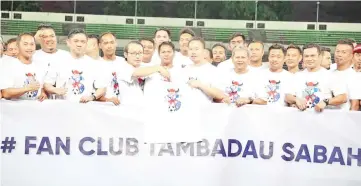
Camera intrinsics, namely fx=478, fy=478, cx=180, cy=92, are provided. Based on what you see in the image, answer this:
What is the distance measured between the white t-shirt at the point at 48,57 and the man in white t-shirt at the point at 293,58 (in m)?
1.52

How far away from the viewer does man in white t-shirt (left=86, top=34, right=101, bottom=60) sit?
3.32 meters

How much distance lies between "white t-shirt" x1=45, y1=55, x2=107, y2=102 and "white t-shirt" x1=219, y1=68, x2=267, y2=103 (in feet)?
2.76

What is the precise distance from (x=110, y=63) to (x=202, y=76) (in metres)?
0.65

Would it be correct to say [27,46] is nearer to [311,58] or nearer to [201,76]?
[201,76]

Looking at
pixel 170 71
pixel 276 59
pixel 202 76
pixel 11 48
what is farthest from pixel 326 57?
pixel 11 48

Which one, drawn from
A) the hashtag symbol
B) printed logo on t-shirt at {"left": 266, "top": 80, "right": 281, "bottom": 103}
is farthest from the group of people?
the hashtag symbol

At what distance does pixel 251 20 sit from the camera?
10.8 feet

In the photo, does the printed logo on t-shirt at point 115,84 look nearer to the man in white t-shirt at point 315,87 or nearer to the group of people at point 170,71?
the group of people at point 170,71

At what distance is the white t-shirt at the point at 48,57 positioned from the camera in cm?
333

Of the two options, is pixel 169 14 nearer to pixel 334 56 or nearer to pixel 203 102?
pixel 203 102

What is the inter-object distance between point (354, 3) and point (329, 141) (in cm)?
95

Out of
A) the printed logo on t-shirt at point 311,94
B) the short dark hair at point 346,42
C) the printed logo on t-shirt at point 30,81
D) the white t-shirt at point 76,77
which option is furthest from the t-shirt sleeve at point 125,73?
the short dark hair at point 346,42

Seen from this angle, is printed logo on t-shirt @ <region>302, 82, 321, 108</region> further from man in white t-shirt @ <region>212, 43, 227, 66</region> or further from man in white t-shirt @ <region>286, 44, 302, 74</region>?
man in white t-shirt @ <region>212, 43, 227, 66</region>

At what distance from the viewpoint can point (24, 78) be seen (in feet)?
10.9
